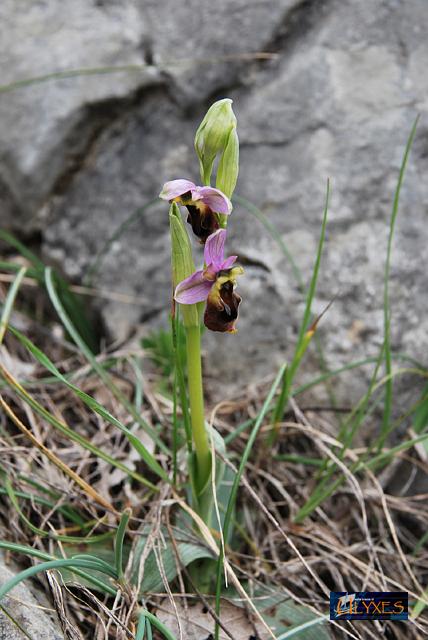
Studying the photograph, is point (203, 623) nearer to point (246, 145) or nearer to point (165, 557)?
point (165, 557)

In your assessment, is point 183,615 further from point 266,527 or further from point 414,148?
point 414,148

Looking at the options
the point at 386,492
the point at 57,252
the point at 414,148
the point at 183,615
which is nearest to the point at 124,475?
the point at 183,615

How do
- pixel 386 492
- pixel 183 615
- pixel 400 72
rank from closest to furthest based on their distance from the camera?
pixel 183 615, pixel 386 492, pixel 400 72

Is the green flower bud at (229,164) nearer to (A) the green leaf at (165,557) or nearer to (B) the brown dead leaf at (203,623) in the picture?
(A) the green leaf at (165,557)

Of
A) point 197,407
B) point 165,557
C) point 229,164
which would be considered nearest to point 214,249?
point 229,164

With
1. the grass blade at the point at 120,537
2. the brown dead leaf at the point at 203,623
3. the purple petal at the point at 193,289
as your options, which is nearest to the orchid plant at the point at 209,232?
the purple petal at the point at 193,289
